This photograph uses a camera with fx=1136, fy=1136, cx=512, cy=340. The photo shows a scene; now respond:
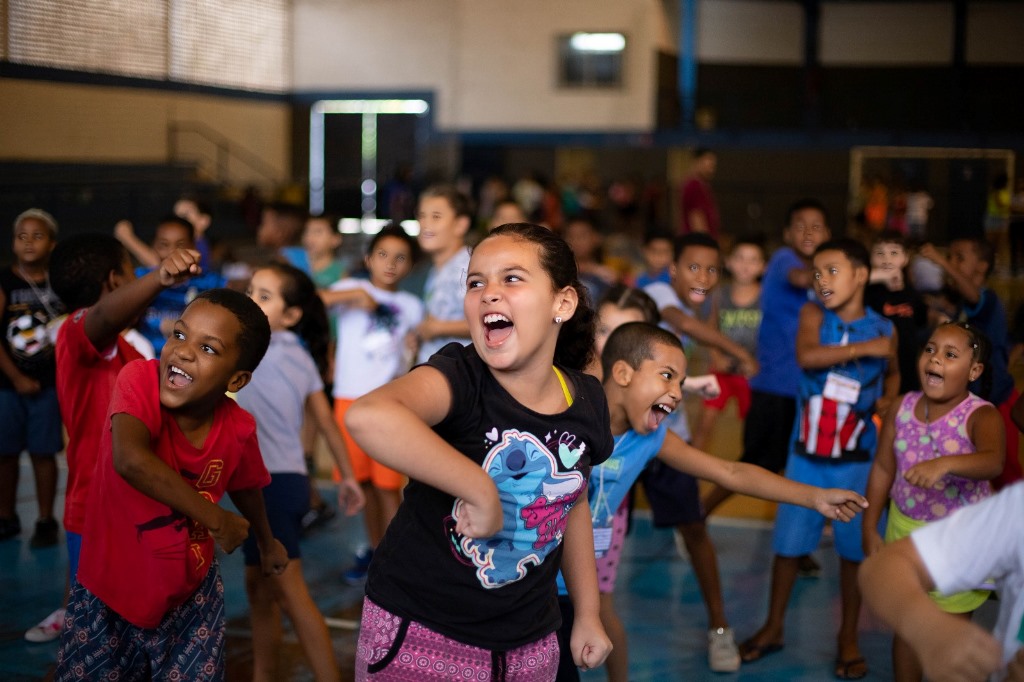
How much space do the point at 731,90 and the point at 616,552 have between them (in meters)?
24.2

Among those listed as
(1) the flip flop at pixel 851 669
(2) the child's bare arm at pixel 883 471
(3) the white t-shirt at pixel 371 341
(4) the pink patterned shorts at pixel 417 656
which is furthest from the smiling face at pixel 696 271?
(4) the pink patterned shorts at pixel 417 656

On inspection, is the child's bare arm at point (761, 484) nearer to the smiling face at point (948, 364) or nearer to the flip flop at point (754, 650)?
the smiling face at point (948, 364)

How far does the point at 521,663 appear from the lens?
247 centimetres

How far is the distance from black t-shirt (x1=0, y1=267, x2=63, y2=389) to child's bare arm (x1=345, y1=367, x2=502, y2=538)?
3.97 meters

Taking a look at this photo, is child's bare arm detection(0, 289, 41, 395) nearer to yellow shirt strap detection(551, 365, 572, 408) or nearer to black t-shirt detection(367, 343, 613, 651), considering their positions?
black t-shirt detection(367, 343, 613, 651)

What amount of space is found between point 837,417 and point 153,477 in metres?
2.82

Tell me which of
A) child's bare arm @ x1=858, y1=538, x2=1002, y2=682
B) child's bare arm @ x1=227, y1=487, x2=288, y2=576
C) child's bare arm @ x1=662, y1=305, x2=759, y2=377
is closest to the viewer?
child's bare arm @ x1=858, y1=538, x2=1002, y2=682

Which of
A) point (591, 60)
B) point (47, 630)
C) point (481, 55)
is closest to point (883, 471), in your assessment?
point (47, 630)

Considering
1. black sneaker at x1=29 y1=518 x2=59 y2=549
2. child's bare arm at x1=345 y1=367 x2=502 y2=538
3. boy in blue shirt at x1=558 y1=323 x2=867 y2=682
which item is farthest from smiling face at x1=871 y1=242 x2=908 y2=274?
black sneaker at x1=29 y1=518 x2=59 y2=549

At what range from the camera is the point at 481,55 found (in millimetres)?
23094

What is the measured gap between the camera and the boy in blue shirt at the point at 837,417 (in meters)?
4.51

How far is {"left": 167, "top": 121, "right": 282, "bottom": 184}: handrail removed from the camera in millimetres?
19922

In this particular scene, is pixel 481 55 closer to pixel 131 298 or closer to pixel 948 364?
pixel 948 364

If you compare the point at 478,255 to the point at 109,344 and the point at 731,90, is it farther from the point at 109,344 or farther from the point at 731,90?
the point at 731,90
